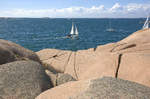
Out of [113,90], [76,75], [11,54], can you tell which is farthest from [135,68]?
[11,54]

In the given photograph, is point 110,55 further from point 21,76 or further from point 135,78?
point 21,76

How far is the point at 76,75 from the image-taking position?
980cm

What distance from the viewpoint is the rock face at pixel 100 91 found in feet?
12.7

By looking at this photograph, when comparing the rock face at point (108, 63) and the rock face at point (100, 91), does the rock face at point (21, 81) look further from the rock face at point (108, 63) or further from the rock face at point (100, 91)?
the rock face at point (108, 63)

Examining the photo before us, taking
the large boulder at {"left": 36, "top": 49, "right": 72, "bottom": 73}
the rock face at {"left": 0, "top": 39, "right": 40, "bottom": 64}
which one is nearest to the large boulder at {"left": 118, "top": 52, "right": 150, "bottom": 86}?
the large boulder at {"left": 36, "top": 49, "right": 72, "bottom": 73}

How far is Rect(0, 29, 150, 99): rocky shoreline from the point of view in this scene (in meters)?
4.13

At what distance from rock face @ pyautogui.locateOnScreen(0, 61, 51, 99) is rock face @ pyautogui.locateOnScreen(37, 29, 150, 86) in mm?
3129

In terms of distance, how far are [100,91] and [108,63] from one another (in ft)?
17.3

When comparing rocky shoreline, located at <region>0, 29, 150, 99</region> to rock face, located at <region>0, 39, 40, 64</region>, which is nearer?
rocky shoreline, located at <region>0, 29, 150, 99</region>

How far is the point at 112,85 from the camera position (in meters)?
4.24

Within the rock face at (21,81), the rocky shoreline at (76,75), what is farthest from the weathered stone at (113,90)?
the rock face at (21,81)

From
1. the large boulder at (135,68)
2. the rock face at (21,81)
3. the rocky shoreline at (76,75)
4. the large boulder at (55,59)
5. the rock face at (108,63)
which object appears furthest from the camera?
the large boulder at (55,59)

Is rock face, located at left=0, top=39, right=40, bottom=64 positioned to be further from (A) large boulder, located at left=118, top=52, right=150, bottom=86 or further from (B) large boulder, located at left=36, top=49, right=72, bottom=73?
(A) large boulder, located at left=118, top=52, right=150, bottom=86

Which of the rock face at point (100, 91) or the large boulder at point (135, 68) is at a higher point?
the rock face at point (100, 91)
